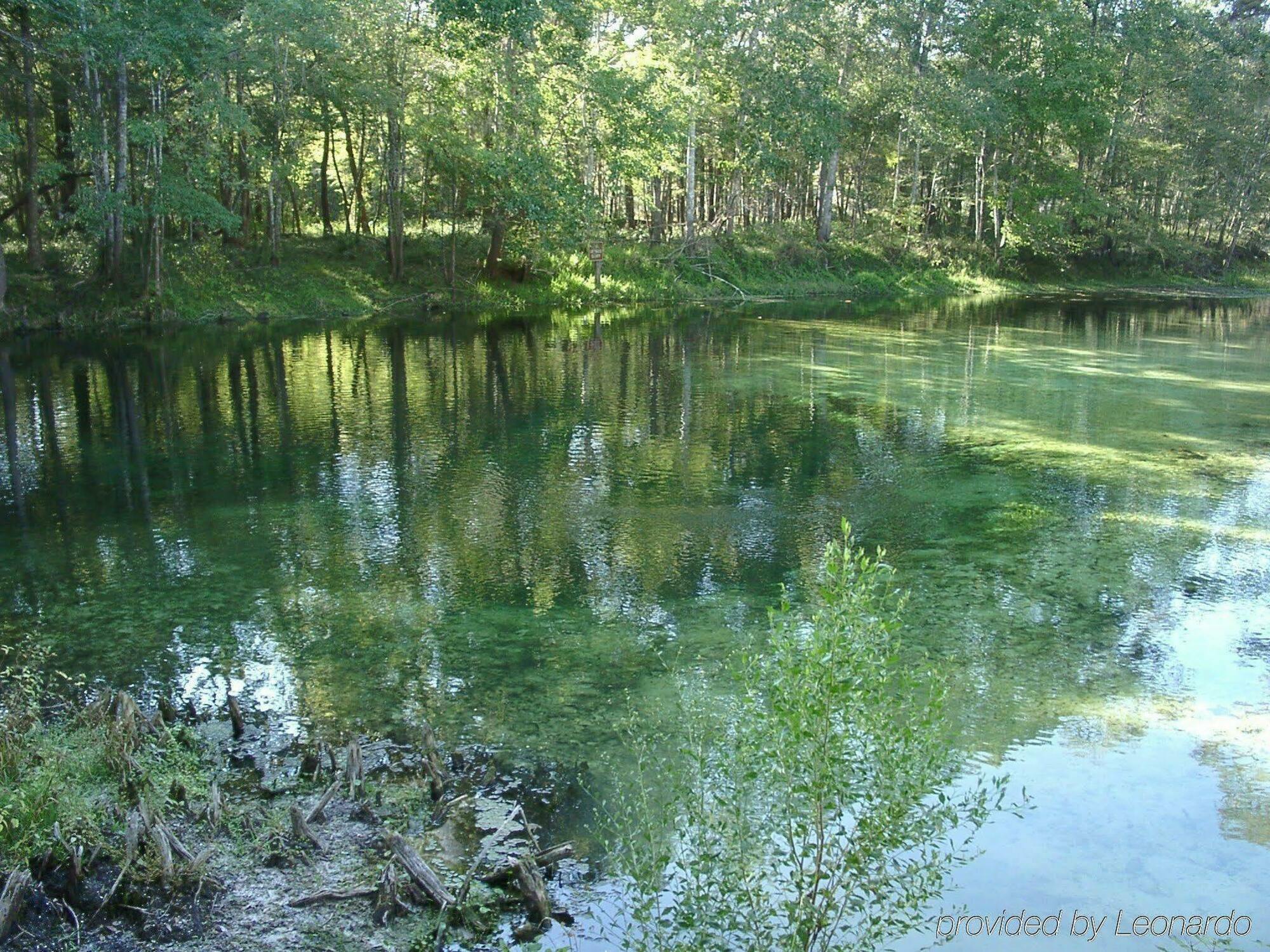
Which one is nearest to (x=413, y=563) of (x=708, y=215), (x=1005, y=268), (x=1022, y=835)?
(x=1022, y=835)

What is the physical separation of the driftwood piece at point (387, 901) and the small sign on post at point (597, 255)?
35.9m

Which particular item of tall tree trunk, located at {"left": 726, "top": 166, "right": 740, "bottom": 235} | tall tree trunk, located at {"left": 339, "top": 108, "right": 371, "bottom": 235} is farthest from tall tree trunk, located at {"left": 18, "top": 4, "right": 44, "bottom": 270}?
tall tree trunk, located at {"left": 726, "top": 166, "right": 740, "bottom": 235}

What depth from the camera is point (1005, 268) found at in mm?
53406

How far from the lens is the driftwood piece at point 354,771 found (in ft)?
22.1

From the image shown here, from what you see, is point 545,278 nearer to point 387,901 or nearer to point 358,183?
point 358,183

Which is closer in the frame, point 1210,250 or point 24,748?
point 24,748

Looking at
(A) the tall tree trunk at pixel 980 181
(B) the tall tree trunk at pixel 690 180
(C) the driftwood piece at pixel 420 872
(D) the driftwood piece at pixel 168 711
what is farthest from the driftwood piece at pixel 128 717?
(A) the tall tree trunk at pixel 980 181

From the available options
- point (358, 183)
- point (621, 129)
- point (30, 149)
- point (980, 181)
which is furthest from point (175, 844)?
point (980, 181)

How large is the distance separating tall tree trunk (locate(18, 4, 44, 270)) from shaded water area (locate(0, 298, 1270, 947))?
7.46 meters

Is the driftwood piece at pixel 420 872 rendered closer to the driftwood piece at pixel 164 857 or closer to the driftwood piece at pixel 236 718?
the driftwood piece at pixel 164 857

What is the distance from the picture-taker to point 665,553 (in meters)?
11.9

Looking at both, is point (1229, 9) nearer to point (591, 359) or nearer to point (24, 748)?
point (591, 359)

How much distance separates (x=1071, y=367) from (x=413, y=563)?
19.3 metres

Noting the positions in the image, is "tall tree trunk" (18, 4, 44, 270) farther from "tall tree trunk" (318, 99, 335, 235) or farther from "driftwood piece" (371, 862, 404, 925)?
"driftwood piece" (371, 862, 404, 925)
